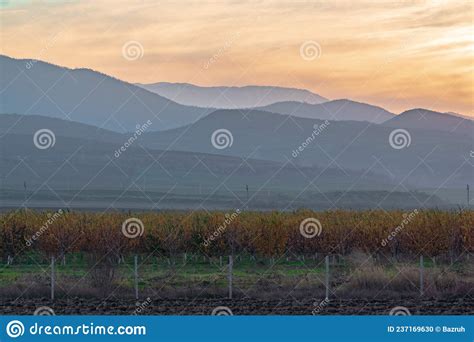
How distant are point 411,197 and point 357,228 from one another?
148340 mm

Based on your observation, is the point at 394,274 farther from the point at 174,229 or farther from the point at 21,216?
the point at 21,216

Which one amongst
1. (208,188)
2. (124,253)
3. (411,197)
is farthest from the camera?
(208,188)

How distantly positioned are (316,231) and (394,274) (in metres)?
16.4

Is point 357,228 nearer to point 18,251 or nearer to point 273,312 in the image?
point 18,251

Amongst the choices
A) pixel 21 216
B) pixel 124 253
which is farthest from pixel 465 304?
pixel 21 216

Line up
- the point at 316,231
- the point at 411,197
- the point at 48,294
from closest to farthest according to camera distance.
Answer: the point at 48,294
the point at 316,231
the point at 411,197

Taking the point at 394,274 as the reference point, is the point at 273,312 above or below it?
below

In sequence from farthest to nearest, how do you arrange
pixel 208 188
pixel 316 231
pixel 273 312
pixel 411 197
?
1. pixel 208 188
2. pixel 411 197
3. pixel 316 231
4. pixel 273 312
